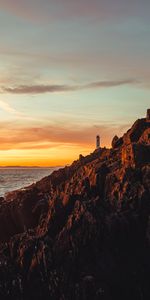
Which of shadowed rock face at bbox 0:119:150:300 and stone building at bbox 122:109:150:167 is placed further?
stone building at bbox 122:109:150:167

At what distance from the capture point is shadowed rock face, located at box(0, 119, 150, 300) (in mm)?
24906

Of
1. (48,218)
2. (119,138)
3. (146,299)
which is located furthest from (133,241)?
(119,138)

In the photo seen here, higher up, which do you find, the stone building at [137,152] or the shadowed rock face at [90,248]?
the stone building at [137,152]

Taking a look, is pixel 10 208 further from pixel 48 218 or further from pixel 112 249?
pixel 112 249

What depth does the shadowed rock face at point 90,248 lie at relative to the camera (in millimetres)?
24906

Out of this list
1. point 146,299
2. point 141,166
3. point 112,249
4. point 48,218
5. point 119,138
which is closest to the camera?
point 146,299

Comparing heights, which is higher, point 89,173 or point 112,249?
point 89,173

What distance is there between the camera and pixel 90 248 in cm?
2634

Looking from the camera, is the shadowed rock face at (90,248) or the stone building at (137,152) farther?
the stone building at (137,152)

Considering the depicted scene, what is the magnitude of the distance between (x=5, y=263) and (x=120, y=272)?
690 centimetres

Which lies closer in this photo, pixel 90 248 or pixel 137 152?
pixel 90 248

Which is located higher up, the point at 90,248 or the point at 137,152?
the point at 137,152

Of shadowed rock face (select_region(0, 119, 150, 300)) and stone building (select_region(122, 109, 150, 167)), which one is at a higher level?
stone building (select_region(122, 109, 150, 167))

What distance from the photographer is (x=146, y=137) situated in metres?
37.9
